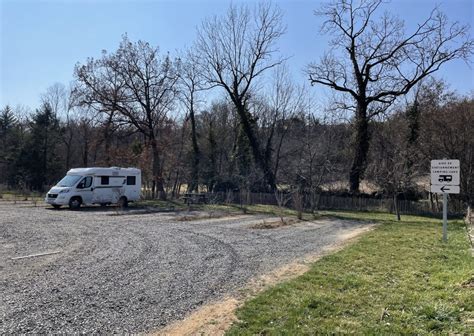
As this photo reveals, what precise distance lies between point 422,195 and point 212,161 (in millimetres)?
19597

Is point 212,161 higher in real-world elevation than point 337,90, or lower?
lower

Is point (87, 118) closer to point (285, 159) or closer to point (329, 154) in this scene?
point (285, 159)

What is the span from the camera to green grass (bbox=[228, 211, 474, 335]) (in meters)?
4.72

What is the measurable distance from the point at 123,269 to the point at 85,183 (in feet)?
Result: 57.6

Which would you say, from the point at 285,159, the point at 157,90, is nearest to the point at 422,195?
the point at 285,159

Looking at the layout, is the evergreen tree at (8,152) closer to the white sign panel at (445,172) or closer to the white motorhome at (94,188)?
the white motorhome at (94,188)

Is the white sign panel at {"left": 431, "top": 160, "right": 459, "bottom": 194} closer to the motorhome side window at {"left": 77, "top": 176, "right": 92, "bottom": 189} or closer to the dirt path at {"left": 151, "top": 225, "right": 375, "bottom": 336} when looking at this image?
the dirt path at {"left": 151, "top": 225, "right": 375, "bottom": 336}

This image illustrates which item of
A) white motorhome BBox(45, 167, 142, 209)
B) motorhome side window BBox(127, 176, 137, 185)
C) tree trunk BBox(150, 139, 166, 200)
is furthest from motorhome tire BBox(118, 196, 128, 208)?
tree trunk BBox(150, 139, 166, 200)

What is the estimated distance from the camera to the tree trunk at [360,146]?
108 ft

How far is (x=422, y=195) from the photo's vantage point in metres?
30.2

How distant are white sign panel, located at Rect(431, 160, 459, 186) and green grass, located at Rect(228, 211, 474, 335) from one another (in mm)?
2942

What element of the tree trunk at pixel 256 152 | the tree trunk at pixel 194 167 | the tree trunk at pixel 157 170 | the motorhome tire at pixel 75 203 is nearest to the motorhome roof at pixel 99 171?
the motorhome tire at pixel 75 203

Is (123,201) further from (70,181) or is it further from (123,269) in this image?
(123,269)

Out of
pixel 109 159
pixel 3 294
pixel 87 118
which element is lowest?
pixel 3 294
